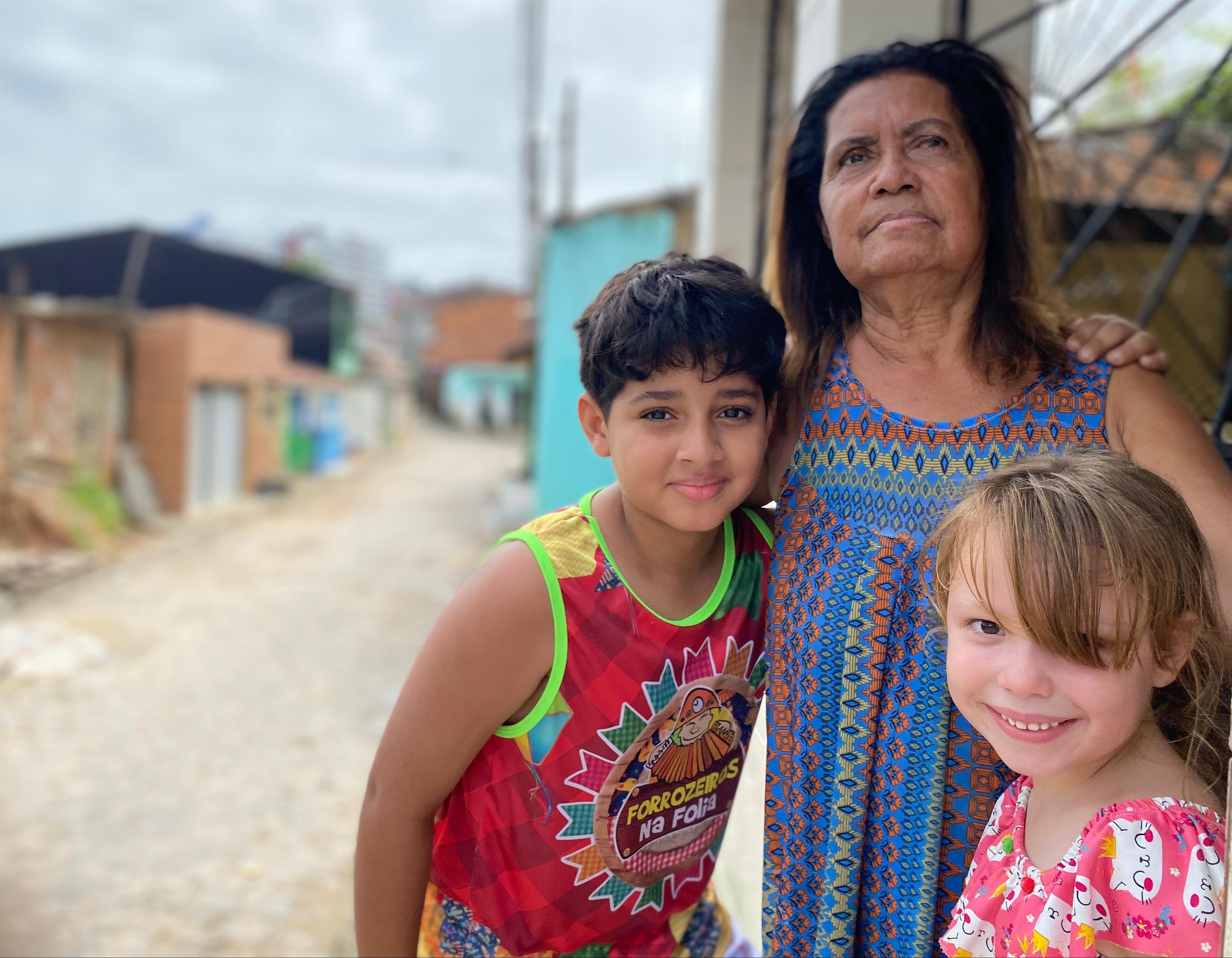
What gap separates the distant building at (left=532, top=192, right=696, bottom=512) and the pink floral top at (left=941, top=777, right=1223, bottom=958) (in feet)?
21.3

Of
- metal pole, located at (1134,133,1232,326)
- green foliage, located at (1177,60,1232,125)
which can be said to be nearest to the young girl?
metal pole, located at (1134,133,1232,326)

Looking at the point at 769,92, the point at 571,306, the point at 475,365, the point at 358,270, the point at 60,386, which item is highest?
the point at 358,270

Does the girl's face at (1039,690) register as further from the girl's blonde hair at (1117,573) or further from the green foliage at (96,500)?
the green foliage at (96,500)

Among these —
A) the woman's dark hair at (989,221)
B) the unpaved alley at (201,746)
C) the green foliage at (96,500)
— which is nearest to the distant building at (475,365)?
the green foliage at (96,500)

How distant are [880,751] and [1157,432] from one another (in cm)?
56

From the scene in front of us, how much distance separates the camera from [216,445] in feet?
50.6

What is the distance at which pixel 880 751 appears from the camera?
127 centimetres

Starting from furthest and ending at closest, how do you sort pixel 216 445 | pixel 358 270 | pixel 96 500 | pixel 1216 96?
pixel 358 270
pixel 216 445
pixel 96 500
pixel 1216 96

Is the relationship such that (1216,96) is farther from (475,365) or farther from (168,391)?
(475,365)

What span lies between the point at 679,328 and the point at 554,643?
17.6 inches

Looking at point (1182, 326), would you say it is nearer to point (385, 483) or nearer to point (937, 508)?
point (937, 508)

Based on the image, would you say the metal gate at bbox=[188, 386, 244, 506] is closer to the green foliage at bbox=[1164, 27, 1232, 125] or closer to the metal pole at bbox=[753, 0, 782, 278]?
the metal pole at bbox=[753, 0, 782, 278]

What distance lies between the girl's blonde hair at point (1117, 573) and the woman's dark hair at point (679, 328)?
1.29ft

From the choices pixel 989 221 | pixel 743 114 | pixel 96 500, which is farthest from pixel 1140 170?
pixel 96 500
